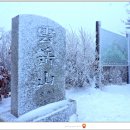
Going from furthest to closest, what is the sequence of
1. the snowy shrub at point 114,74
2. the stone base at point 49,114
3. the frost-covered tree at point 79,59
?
the snowy shrub at point 114,74 → the frost-covered tree at point 79,59 → the stone base at point 49,114

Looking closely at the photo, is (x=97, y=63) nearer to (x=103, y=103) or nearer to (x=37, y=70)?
(x=103, y=103)

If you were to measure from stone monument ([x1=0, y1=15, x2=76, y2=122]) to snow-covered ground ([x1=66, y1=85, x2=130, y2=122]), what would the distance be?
8.0 inches

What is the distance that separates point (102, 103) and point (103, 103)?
13 millimetres

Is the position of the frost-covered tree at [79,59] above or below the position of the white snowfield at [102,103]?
above

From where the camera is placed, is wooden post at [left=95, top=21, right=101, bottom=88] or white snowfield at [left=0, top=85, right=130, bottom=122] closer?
white snowfield at [left=0, top=85, right=130, bottom=122]

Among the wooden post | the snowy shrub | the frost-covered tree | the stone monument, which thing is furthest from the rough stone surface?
the snowy shrub

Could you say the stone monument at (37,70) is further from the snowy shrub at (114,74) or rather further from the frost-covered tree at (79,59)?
the snowy shrub at (114,74)

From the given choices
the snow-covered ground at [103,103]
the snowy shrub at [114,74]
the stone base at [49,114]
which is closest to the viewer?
the stone base at [49,114]

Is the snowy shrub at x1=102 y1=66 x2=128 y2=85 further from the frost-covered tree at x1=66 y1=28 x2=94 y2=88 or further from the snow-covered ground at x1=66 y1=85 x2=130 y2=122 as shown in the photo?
the frost-covered tree at x1=66 y1=28 x2=94 y2=88

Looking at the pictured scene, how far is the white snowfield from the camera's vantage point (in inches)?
114

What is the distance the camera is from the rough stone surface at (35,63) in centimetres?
271

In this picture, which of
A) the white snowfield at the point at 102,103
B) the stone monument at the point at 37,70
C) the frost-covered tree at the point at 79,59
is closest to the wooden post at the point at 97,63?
the frost-covered tree at the point at 79,59

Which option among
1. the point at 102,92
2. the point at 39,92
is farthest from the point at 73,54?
the point at 39,92

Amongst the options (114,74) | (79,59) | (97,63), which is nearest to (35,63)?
(79,59)
